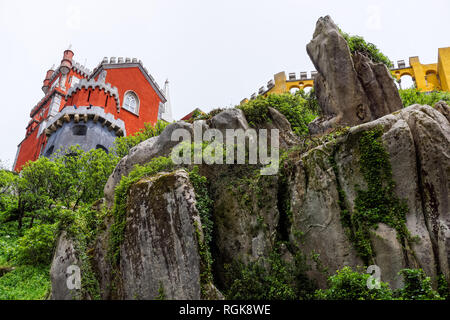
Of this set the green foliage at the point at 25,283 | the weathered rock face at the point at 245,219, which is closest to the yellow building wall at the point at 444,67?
the weathered rock face at the point at 245,219

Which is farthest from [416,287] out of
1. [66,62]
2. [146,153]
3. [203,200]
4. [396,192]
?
[66,62]

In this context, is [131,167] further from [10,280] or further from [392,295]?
[392,295]

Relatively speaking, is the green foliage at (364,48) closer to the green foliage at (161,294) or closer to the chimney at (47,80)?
the green foliage at (161,294)

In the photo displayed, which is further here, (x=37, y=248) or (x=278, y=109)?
(x=278, y=109)

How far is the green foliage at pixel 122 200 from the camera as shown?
11.9 m

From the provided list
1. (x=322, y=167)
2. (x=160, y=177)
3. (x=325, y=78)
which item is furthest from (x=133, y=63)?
(x=322, y=167)

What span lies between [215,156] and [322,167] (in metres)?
4.27

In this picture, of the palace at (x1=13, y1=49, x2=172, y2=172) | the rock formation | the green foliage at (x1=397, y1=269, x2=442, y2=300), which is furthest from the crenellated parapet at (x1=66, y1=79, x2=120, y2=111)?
the green foliage at (x1=397, y1=269, x2=442, y2=300)

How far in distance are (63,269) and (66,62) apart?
37032 mm

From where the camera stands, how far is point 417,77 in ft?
111

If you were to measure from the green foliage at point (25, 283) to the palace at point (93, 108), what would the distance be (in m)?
13.5

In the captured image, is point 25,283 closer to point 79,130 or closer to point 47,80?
point 79,130

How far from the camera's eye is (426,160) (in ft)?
33.0

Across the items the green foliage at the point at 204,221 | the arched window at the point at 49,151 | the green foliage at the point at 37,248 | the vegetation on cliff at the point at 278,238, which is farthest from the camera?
the arched window at the point at 49,151
